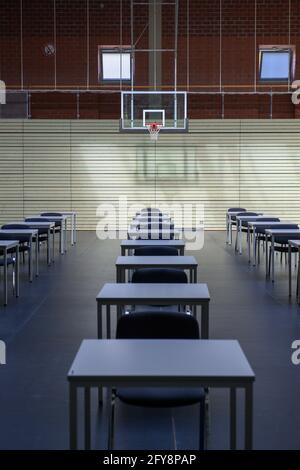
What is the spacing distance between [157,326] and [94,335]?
9.64ft

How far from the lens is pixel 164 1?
1972cm

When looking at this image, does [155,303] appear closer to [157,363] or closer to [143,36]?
[157,363]

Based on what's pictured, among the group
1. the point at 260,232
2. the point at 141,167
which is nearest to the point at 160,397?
the point at 260,232

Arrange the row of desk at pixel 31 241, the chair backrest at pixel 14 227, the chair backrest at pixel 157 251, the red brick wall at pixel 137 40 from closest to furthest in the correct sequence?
1. the chair backrest at pixel 157 251
2. the row of desk at pixel 31 241
3. the chair backrest at pixel 14 227
4. the red brick wall at pixel 137 40

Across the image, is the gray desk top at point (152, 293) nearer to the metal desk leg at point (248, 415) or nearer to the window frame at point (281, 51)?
the metal desk leg at point (248, 415)

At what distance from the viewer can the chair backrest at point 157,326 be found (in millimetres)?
3992

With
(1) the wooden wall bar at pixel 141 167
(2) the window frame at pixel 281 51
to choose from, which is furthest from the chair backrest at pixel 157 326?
(2) the window frame at pixel 281 51

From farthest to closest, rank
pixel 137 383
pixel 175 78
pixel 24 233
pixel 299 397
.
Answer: pixel 175 78, pixel 24 233, pixel 299 397, pixel 137 383

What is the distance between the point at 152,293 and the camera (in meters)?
4.89

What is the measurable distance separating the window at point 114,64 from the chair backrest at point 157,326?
1648 cm

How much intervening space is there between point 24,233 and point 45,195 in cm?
987

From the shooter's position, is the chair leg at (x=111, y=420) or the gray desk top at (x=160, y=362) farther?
the chair leg at (x=111, y=420)

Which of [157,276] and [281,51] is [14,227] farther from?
[281,51]

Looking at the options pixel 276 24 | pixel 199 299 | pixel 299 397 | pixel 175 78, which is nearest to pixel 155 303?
pixel 199 299
